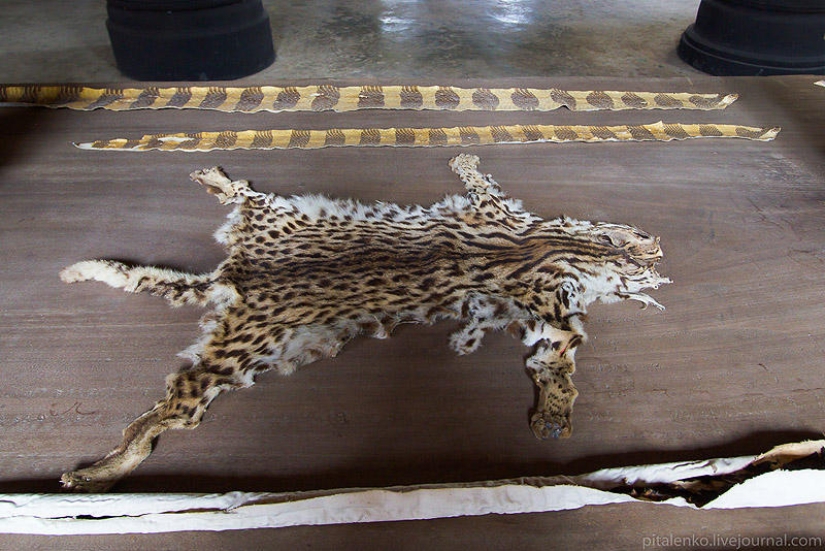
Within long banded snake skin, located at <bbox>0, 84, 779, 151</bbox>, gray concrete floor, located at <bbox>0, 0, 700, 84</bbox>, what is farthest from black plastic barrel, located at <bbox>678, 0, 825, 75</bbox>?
long banded snake skin, located at <bbox>0, 84, 779, 151</bbox>

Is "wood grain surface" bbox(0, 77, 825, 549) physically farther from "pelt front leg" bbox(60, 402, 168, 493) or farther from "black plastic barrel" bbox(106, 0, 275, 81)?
"black plastic barrel" bbox(106, 0, 275, 81)

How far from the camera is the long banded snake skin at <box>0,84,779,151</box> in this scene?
1889mm

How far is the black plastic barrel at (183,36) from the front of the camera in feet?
8.99

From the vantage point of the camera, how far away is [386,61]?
340 cm

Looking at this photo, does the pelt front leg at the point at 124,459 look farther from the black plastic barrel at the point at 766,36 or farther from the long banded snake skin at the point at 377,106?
the black plastic barrel at the point at 766,36

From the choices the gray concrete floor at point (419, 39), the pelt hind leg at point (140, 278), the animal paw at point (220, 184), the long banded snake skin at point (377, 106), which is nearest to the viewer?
the pelt hind leg at point (140, 278)

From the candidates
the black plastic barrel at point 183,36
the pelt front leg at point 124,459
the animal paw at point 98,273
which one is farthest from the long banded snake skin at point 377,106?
the pelt front leg at point 124,459

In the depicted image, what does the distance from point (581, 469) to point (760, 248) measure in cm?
90

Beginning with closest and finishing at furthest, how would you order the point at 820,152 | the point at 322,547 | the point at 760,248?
1. the point at 322,547
2. the point at 760,248
3. the point at 820,152

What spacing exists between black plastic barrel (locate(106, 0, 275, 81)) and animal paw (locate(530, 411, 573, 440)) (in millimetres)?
2530

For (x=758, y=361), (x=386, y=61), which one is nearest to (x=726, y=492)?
(x=758, y=361)

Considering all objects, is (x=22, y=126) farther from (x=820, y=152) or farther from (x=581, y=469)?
(x=820, y=152)

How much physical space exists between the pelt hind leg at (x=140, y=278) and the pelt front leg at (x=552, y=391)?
0.74m

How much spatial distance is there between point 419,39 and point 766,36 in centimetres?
192
